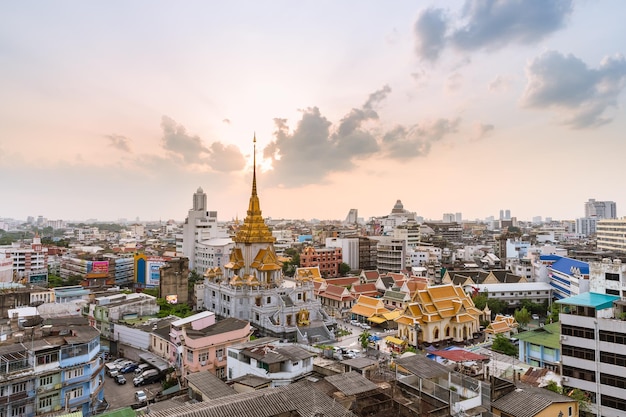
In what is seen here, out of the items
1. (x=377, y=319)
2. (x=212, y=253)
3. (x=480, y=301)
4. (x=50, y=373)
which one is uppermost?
(x=212, y=253)

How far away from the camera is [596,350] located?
59.0ft

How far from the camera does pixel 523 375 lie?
60.9 feet

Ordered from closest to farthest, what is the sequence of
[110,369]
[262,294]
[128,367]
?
1. [110,369]
2. [128,367]
3. [262,294]

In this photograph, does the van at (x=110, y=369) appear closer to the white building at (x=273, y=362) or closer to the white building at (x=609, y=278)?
the white building at (x=273, y=362)

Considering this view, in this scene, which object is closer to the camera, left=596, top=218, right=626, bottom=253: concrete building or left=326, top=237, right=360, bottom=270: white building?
left=596, top=218, right=626, bottom=253: concrete building

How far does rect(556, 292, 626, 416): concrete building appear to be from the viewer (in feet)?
56.7

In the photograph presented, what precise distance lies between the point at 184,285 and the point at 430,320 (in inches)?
904

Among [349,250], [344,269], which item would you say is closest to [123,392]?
[344,269]

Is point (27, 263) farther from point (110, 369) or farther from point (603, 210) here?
point (603, 210)

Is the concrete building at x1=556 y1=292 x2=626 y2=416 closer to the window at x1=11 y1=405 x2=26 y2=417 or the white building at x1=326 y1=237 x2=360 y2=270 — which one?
the window at x1=11 y1=405 x2=26 y2=417

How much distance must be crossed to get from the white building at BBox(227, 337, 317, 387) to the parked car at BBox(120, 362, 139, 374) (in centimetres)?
1049

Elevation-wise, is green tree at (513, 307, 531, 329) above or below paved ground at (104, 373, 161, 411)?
above

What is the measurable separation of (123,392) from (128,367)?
321 centimetres

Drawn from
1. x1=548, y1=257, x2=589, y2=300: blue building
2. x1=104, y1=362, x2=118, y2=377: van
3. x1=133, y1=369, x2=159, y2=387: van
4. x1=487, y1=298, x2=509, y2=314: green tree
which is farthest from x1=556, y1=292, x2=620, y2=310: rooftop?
x1=104, y1=362, x2=118, y2=377: van
